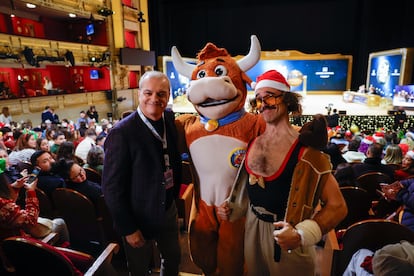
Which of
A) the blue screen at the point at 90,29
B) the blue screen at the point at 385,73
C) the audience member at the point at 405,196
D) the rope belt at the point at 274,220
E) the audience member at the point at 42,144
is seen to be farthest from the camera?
the blue screen at the point at 90,29

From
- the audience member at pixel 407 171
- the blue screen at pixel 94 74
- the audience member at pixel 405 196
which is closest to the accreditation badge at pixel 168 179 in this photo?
the audience member at pixel 405 196

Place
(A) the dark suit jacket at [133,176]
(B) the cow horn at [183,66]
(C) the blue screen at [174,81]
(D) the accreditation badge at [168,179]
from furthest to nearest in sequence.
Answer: (C) the blue screen at [174,81], (B) the cow horn at [183,66], (D) the accreditation badge at [168,179], (A) the dark suit jacket at [133,176]

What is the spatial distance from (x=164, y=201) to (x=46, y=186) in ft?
4.64

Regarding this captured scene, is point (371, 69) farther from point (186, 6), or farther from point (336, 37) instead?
point (186, 6)

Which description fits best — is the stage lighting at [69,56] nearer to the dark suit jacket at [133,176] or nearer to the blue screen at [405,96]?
the dark suit jacket at [133,176]

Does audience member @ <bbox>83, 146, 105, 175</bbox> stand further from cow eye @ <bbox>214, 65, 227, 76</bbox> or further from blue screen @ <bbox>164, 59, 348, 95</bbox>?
blue screen @ <bbox>164, 59, 348, 95</bbox>

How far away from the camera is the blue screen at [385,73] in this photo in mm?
9961

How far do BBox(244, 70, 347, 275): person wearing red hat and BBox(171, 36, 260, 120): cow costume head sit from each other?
0.26m

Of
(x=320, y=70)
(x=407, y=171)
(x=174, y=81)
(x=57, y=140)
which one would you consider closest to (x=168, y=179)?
(x=407, y=171)

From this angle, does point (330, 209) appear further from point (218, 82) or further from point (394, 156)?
point (394, 156)

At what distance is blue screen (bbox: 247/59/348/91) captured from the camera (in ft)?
44.9

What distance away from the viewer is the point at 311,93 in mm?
14211

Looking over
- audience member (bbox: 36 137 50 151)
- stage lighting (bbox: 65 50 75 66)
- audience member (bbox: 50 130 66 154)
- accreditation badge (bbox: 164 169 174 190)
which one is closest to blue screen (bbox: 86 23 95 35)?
stage lighting (bbox: 65 50 75 66)

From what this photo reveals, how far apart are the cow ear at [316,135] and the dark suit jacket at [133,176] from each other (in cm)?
79
